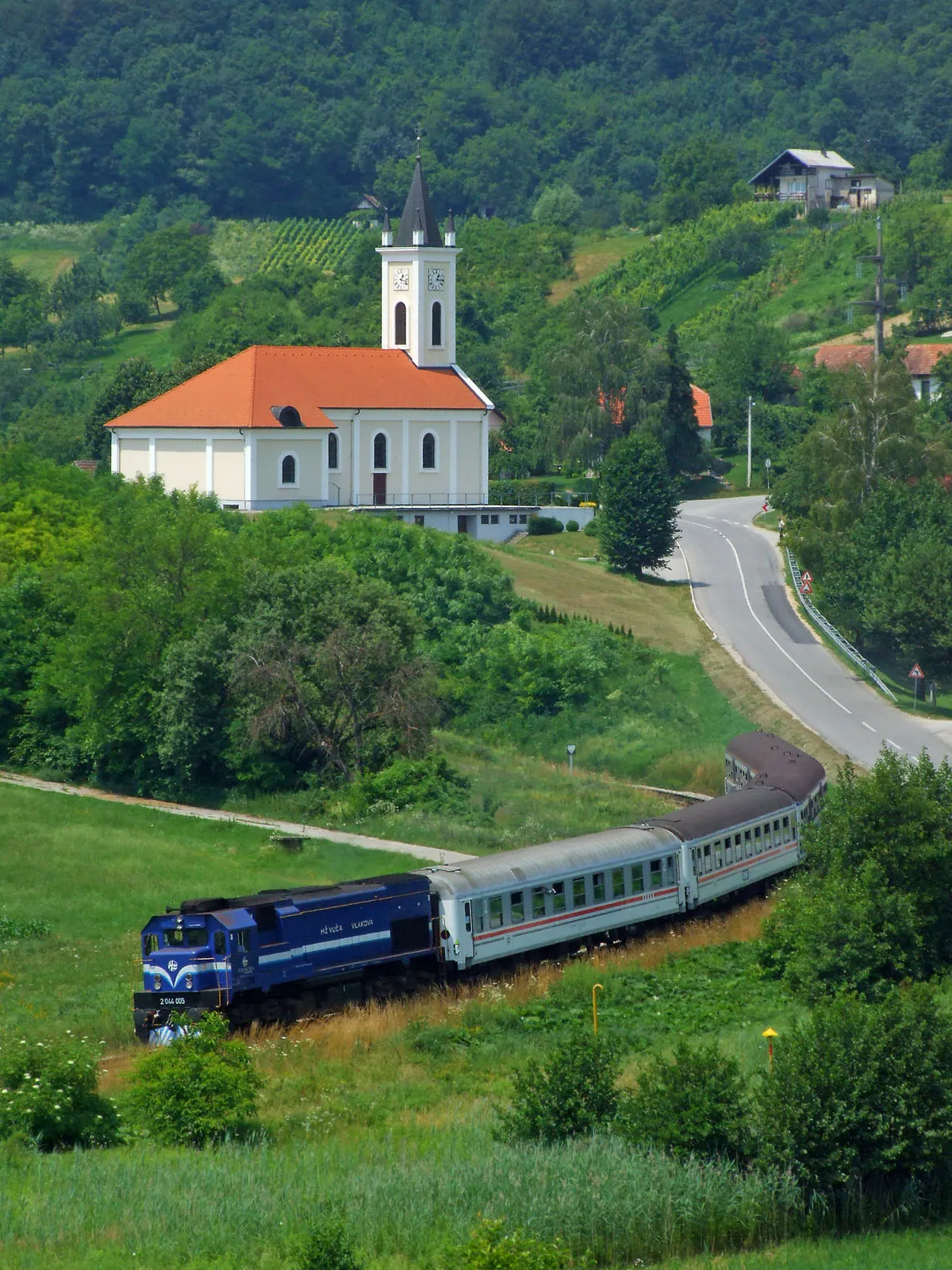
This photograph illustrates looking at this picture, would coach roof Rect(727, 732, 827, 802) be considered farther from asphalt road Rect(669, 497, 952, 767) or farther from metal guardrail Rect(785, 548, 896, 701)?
metal guardrail Rect(785, 548, 896, 701)

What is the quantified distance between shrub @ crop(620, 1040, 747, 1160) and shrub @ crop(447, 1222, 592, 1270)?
3.43 metres

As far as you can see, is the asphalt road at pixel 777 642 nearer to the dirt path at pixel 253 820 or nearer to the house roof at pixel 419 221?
the dirt path at pixel 253 820

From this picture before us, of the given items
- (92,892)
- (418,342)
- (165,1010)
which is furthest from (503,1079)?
(418,342)

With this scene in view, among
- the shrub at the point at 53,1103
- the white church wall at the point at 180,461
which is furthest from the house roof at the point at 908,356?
the shrub at the point at 53,1103

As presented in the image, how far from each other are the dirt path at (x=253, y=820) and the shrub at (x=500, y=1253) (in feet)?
64.8

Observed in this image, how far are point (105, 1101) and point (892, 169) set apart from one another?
164626mm

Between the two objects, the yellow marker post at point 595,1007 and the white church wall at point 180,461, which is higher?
the white church wall at point 180,461

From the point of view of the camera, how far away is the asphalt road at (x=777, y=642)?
5794 cm

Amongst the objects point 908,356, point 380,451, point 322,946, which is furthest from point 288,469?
point 322,946

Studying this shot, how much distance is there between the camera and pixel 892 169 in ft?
584

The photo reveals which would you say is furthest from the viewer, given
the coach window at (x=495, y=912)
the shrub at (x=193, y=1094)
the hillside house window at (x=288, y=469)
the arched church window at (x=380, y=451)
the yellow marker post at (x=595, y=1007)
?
the arched church window at (x=380, y=451)

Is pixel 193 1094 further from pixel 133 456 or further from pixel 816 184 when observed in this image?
pixel 816 184

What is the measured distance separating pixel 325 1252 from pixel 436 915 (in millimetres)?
13817

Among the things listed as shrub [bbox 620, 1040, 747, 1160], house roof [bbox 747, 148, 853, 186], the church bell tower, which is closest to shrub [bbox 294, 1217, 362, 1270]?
shrub [bbox 620, 1040, 747, 1160]
